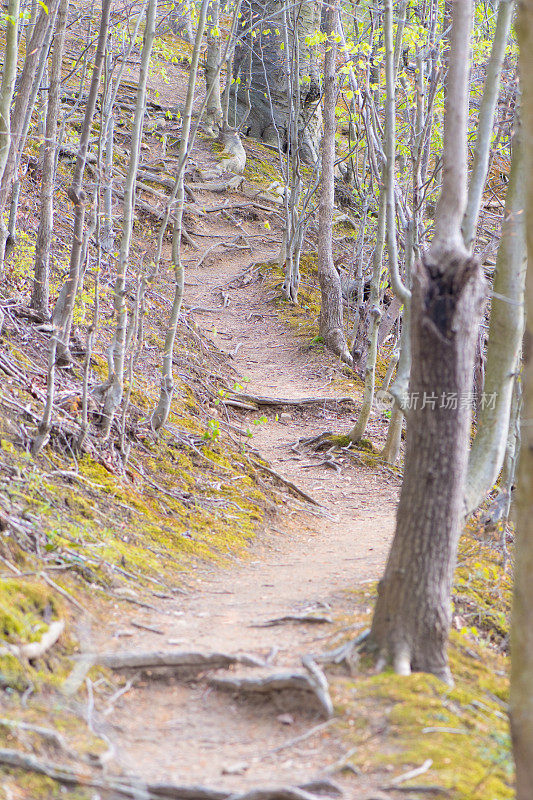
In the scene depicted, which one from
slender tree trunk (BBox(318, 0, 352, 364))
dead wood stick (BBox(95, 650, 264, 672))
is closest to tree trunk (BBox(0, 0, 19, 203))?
dead wood stick (BBox(95, 650, 264, 672))

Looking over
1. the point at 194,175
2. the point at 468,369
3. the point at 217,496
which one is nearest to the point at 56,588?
the point at 468,369

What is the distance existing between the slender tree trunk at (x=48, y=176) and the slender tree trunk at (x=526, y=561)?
5684mm

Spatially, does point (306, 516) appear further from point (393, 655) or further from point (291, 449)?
point (393, 655)

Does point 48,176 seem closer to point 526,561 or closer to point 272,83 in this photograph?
point 526,561

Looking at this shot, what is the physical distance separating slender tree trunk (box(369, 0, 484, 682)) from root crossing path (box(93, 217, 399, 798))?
635 mm

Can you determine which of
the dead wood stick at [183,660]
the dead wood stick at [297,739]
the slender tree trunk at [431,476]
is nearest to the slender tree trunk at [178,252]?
the dead wood stick at [183,660]

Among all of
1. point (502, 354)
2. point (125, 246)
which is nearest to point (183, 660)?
point (502, 354)

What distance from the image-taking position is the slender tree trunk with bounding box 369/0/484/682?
3.65 metres

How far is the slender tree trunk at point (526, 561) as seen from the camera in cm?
222

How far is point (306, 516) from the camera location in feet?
27.7

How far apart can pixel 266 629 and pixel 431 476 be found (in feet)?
5.58

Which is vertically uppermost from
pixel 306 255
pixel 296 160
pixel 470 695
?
pixel 296 160

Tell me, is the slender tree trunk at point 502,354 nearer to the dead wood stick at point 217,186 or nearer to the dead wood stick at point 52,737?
the dead wood stick at point 52,737

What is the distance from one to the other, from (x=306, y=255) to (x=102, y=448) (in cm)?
1157
